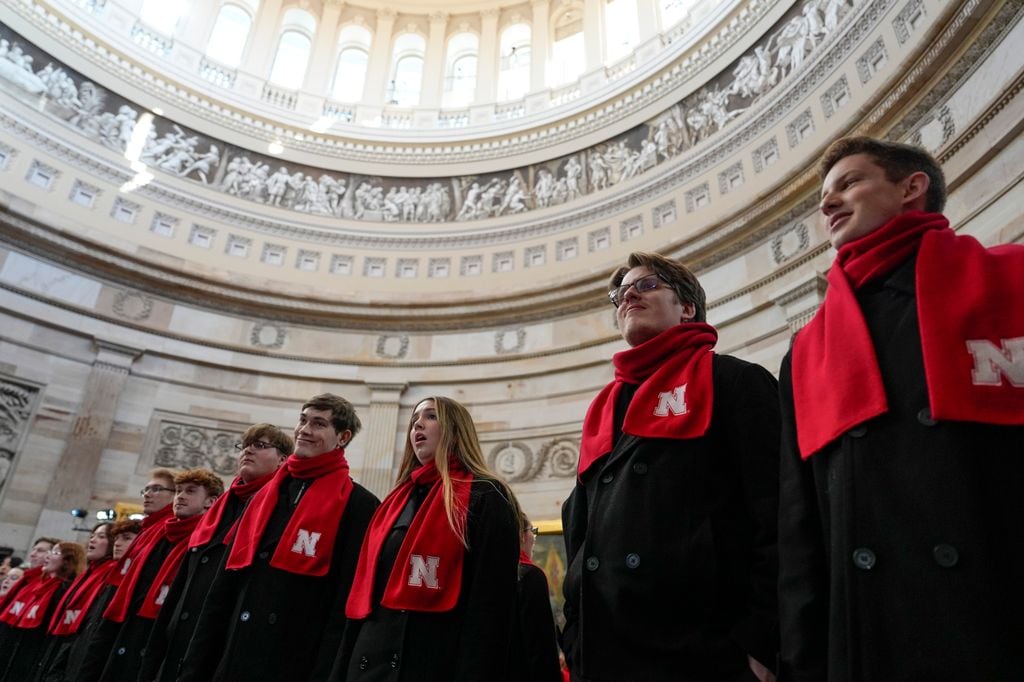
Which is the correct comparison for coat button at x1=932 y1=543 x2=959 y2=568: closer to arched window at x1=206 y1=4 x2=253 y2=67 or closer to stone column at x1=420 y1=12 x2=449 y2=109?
stone column at x1=420 y1=12 x2=449 y2=109

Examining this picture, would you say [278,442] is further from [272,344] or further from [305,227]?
[305,227]

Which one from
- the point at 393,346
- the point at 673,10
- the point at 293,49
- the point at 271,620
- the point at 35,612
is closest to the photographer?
the point at 271,620

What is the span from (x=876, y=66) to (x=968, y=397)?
10.3 meters

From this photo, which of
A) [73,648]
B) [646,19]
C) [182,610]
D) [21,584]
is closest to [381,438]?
[21,584]

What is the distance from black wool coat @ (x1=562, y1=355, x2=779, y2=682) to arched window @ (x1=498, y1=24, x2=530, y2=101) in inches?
676

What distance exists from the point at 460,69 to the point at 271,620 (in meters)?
18.7

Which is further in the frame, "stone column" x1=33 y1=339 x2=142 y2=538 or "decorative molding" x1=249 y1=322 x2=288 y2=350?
"decorative molding" x1=249 y1=322 x2=288 y2=350

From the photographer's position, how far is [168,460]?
12.6 metres

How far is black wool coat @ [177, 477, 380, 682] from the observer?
131 inches

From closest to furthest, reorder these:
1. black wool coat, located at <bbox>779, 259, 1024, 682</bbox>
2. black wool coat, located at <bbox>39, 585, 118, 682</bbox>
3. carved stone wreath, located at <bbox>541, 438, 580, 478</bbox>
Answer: black wool coat, located at <bbox>779, 259, 1024, 682</bbox>, black wool coat, located at <bbox>39, 585, 118, 682</bbox>, carved stone wreath, located at <bbox>541, 438, 580, 478</bbox>

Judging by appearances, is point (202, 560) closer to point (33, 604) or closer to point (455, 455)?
point (455, 455)

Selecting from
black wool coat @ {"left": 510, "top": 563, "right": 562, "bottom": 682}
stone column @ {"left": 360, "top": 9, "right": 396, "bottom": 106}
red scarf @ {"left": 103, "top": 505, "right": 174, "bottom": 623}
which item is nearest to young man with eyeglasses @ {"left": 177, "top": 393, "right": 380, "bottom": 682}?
black wool coat @ {"left": 510, "top": 563, "right": 562, "bottom": 682}

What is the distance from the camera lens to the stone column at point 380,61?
60.6 feet

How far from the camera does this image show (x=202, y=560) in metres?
4.10
